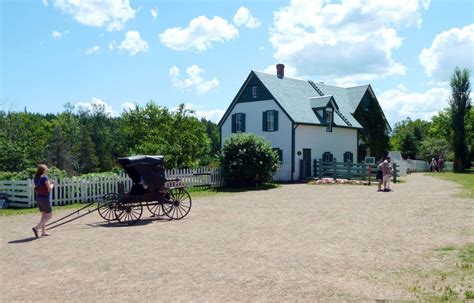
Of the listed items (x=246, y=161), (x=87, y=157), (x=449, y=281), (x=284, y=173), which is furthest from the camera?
(x=87, y=157)

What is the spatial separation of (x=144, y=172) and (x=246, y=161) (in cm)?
1221

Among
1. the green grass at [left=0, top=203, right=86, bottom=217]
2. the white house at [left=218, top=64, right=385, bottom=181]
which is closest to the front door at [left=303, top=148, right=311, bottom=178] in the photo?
the white house at [left=218, top=64, right=385, bottom=181]

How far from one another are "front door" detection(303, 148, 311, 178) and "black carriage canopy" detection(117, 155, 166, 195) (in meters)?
20.2

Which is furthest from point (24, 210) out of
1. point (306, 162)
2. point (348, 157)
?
point (348, 157)

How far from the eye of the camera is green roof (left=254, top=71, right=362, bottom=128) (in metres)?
32.8

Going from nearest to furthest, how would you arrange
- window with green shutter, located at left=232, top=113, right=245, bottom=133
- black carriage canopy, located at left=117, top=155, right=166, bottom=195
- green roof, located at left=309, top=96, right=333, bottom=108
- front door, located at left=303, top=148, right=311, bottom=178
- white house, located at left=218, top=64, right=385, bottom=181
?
black carriage canopy, located at left=117, top=155, right=166, bottom=195, white house, located at left=218, top=64, right=385, bottom=181, front door, located at left=303, top=148, right=311, bottom=178, green roof, located at left=309, top=96, right=333, bottom=108, window with green shutter, located at left=232, top=113, right=245, bottom=133

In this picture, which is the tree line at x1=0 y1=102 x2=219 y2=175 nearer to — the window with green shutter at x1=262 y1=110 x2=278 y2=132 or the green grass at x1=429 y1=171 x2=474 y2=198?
the window with green shutter at x1=262 y1=110 x2=278 y2=132

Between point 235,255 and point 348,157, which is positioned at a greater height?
point 348,157

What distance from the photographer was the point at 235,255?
8.81 m

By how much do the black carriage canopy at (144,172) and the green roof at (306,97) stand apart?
745 inches

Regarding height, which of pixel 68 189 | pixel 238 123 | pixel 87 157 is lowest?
pixel 68 189

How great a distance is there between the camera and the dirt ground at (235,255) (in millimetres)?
6543

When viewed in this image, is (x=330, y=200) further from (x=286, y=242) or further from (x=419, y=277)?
(x=419, y=277)

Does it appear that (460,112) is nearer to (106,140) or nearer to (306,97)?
(306,97)
